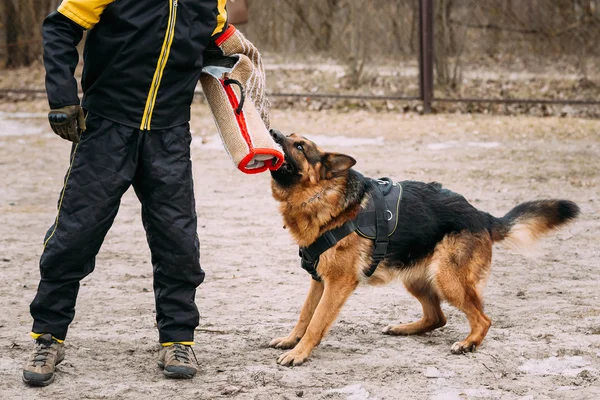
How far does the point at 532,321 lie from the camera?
16.4 feet

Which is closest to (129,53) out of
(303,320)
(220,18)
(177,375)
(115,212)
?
(220,18)

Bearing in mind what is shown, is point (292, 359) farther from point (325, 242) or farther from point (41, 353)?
point (41, 353)

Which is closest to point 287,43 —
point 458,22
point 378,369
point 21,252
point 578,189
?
point 458,22

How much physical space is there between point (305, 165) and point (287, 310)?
1.12 meters

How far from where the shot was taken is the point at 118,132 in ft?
13.2

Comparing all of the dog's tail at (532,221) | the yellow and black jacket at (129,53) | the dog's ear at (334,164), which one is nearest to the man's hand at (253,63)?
the yellow and black jacket at (129,53)

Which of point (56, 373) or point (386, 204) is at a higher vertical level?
point (386, 204)

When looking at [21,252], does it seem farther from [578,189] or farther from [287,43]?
[287,43]

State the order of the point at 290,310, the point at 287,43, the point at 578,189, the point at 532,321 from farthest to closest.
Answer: the point at 287,43
the point at 578,189
the point at 290,310
the point at 532,321

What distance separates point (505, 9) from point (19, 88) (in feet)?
28.6

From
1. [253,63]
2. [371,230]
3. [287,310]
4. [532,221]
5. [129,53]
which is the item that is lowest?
[287,310]

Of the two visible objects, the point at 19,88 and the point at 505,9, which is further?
the point at 19,88

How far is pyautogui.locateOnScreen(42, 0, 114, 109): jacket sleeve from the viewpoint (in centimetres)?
387

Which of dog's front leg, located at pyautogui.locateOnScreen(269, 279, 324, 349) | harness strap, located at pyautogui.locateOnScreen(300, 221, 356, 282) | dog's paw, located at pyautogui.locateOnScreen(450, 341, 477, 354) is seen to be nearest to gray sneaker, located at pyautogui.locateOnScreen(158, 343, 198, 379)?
dog's front leg, located at pyautogui.locateOnScreen(269, 279, 324, 349)
